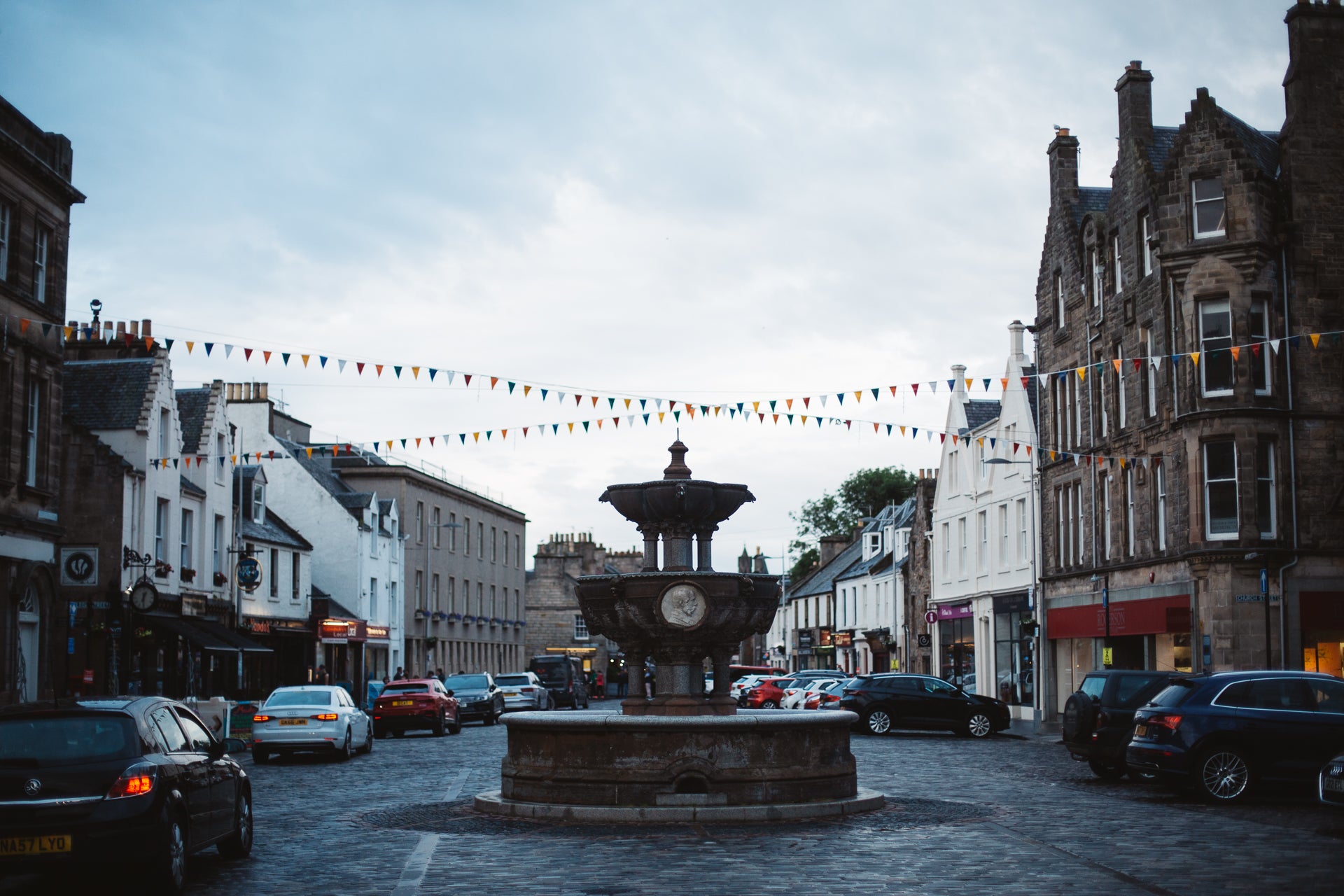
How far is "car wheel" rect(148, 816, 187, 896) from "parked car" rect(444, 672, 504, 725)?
34343 millimetres

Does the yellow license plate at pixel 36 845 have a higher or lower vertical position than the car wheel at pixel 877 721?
higher

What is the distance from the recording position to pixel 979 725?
3731cm

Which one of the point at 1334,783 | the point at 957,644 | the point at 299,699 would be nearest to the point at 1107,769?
the point at 1334,783

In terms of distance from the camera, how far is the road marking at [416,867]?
35.9 ft

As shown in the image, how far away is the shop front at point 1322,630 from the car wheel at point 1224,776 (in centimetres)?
1641

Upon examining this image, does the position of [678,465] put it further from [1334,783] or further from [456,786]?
[1334,783]

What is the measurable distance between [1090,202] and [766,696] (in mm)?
18581

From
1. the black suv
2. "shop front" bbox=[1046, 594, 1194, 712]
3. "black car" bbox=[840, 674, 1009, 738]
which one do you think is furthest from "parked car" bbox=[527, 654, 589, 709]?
the black suv

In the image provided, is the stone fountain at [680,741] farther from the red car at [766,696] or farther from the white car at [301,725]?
the red car at [766,696]

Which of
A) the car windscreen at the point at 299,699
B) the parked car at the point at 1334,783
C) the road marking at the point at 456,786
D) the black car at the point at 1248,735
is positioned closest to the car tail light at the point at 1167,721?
the black car at the point at 1248,735

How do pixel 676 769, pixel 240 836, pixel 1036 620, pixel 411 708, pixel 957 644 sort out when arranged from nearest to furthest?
1. pixel 240 836
2. pixel 676 769
3. pixel 411 708
4. pixel 1036 620
5. pixel 957 644

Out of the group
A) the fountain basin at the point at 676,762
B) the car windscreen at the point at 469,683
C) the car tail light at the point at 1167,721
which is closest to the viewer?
the fountain basin at the point at 676,762

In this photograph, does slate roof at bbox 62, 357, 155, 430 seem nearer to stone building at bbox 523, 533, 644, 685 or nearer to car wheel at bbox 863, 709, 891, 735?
car wheel at bbox 863, 709, 891, 735

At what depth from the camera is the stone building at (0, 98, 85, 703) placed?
28500 millimetres
